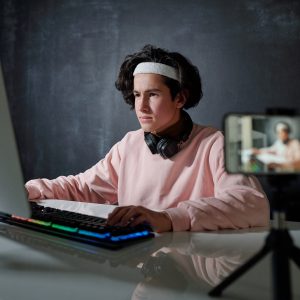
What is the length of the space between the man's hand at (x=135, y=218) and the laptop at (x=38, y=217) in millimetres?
24

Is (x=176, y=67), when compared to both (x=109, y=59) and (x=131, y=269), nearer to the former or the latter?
(x=131, y=269)

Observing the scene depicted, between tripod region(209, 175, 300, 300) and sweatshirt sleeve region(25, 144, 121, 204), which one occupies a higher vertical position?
tripod region(209, 175, 300, 300)

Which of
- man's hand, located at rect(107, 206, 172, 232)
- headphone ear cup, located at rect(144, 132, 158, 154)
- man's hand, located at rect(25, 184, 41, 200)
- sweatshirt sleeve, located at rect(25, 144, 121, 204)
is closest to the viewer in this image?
man's hand, located at rect(107, 206, 172, 232)

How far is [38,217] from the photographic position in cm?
99

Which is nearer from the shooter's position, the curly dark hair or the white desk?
the white desk

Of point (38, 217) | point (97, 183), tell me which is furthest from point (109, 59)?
point (38, 217)

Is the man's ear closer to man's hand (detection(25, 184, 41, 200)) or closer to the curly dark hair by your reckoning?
the curly dark hair

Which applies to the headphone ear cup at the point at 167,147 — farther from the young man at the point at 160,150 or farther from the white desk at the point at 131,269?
the white desk at the point at 131,269

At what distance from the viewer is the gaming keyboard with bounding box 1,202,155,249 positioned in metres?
0.81

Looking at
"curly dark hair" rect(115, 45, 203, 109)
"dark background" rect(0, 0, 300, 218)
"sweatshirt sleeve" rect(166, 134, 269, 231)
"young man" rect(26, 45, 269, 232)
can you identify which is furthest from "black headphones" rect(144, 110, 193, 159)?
"dark background" rect(0, 0, 300, 218)

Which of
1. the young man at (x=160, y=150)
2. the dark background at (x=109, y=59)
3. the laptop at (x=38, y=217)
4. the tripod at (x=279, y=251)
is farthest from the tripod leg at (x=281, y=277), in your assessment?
the dark background at (x=109, y=59)

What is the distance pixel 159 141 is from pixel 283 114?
1.14 metres

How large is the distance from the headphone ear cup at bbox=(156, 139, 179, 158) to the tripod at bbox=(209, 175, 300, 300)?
3.50ft

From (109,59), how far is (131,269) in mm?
2426
